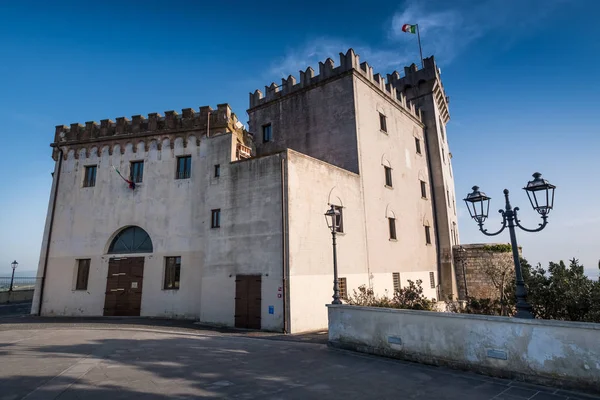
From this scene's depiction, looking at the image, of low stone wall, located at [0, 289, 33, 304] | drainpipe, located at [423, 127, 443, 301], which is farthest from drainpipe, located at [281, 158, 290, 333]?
low stone wall, located at [0, 289, 33, 304]

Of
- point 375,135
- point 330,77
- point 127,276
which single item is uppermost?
point 330,77

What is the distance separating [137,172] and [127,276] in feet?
19.6

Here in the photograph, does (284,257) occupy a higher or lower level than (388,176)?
lower

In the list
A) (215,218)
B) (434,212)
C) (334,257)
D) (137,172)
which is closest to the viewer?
(334,257)

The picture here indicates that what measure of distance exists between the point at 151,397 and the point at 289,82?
65.5 ft

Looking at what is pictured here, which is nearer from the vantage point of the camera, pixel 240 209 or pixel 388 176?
pixel 240 209

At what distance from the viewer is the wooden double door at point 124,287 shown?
57.1 feet

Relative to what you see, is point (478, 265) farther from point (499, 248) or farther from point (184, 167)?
point (184, 167)

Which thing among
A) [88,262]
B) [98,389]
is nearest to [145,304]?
[88,262]

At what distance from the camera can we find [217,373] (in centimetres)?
721

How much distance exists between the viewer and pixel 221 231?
15555 millimetres

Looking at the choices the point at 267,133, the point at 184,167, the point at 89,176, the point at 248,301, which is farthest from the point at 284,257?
the point at 89,176

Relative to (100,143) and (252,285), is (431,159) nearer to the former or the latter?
(252,285)

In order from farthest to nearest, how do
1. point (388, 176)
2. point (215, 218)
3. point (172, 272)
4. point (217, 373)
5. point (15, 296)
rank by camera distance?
point (15, 296) → point (388, 176) → point (172, 272) → point (215, 218) → point (217, 373)
